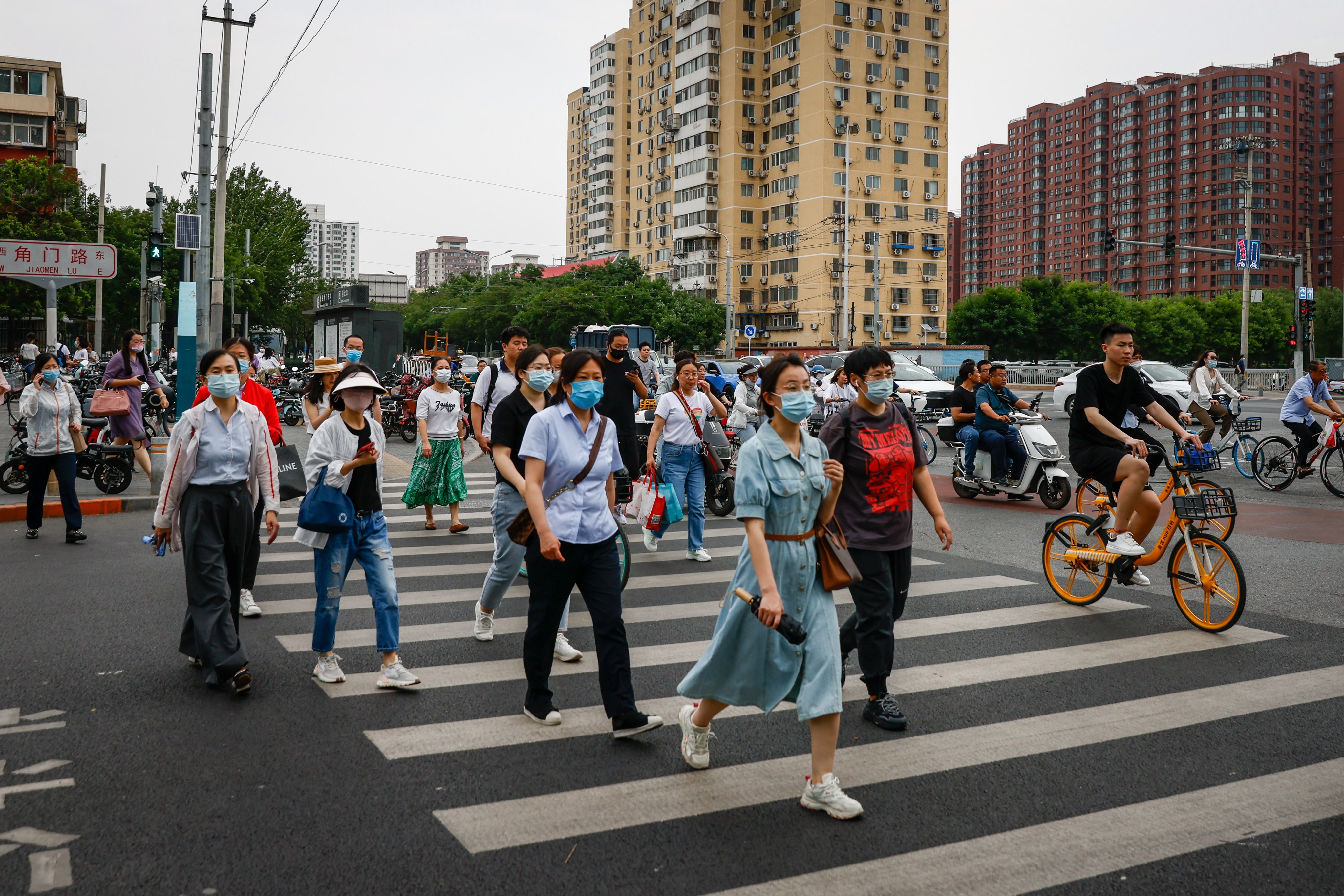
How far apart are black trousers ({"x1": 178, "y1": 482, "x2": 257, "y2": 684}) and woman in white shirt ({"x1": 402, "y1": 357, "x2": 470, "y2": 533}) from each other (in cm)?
502

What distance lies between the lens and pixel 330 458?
18.4 ft

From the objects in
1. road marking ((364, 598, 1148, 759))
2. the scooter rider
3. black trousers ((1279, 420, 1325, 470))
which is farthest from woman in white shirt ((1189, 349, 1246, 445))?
road marking ((364, 598, 1148, 759))

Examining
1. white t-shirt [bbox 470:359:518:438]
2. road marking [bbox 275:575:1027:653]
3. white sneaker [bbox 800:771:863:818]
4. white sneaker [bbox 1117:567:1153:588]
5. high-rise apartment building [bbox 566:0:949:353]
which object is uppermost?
high-rise apartment building [bbox 566:0:949:353]

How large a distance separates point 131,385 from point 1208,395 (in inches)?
666

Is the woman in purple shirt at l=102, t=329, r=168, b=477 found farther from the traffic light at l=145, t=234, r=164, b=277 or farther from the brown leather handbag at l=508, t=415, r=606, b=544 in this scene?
the brown leather handbag at l=508, t=415, r=606, b=544

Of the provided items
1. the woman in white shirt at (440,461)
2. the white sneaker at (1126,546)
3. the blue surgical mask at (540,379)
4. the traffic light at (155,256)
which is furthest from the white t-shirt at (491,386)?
the traffic light at (155,256)

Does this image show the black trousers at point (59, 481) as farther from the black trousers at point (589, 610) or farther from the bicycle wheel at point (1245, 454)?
Result: the bicycle wheel at point (1245, 454)

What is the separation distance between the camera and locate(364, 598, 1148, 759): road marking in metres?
4.71

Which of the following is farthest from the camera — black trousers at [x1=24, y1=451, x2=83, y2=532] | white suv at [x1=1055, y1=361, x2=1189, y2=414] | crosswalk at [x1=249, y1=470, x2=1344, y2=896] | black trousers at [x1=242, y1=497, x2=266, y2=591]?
white suv at [x1=1055, y1=361, x2=1189, y2=414]

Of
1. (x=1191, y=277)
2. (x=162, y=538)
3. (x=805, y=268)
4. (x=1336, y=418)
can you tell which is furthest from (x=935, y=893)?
(x=1191, y=277)

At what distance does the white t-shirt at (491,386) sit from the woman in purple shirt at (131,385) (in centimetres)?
584

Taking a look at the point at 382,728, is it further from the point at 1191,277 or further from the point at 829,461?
the point at 1191,277

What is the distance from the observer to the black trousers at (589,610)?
473cm

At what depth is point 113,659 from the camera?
6.02 m
